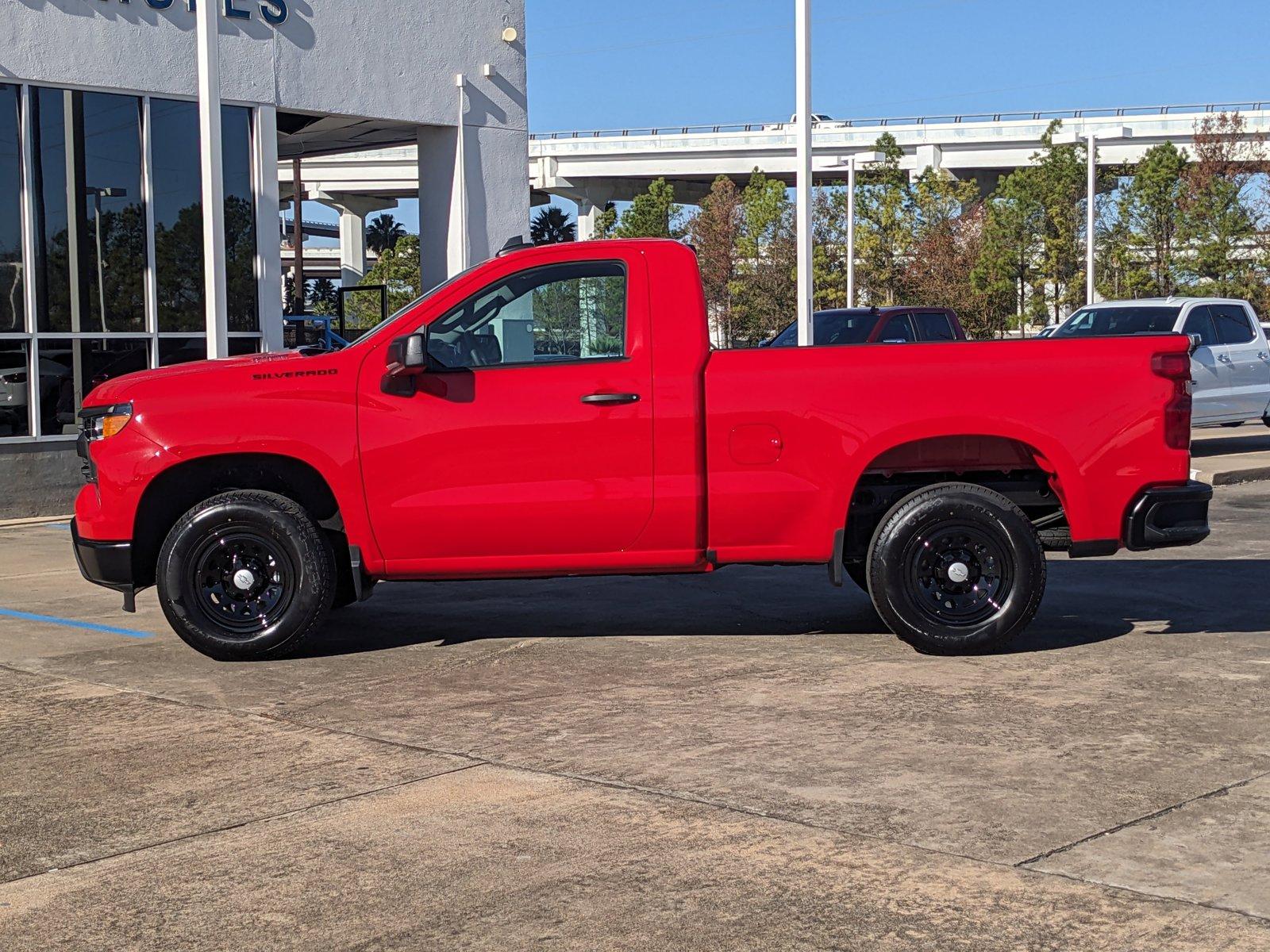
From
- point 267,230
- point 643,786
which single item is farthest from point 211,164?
point 643,786

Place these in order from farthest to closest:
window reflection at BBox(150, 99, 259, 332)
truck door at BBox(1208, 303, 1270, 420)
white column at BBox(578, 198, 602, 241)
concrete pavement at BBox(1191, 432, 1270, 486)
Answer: white column at BBox(578, 198, 602, 241) → truck door at BBox(1208, 303, 1270, 420) → concrete pavement at BBox(1191, 432, 1270, 486) → window reflection at BBox(150, 99, 259, 332)

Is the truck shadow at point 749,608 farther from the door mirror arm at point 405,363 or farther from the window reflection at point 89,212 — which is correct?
the window reflection at point 89,212

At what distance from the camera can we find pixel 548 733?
6.61 m

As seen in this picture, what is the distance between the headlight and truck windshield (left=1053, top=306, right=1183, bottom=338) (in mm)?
15044

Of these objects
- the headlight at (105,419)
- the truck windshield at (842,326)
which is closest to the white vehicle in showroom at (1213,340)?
the truck windshield at (842,326)

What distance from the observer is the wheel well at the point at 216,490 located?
838 centimetres

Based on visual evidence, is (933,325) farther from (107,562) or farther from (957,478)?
(107,562)

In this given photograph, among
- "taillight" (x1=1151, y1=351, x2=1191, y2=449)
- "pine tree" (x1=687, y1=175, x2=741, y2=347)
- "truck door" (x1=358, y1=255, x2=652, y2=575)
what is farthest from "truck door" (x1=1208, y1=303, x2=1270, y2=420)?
"pine tree" (x1=687, y1=175, x2=741, y2=347)

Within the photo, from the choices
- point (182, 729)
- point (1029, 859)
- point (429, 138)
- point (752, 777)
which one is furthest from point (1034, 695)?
point (429, 138)

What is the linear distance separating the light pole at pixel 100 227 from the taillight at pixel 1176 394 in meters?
12.5

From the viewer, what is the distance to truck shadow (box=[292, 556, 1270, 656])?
9047mm

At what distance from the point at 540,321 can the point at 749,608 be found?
8.43ft

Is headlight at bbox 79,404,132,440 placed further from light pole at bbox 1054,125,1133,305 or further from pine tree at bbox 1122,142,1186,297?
pine tree at bbox 1122,142,1186,297

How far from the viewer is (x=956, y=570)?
8.22 meters
